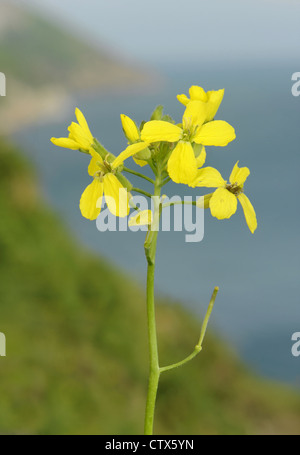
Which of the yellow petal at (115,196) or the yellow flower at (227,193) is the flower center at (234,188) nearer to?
the yellow flower at (227,193)

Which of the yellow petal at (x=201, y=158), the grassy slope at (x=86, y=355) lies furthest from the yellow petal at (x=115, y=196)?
the grassy slope at (x=86, y=355)

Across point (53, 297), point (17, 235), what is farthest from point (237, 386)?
point (17, 235)

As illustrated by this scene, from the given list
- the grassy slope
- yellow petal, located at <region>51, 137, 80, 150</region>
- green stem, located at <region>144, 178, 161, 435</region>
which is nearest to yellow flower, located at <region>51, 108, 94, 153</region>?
yellow petal, located at <region>51, 137, 80, 150</region>

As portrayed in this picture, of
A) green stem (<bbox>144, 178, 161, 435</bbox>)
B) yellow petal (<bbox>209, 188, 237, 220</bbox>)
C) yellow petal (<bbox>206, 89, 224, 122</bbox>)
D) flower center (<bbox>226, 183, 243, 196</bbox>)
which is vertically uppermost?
yellow petal (<bbox>206, 89, 224, 122</bbox>)

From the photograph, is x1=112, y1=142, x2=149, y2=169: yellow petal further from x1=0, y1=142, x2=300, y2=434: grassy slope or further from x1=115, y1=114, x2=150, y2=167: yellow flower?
x1=0, y1=142, x2=300, y2=434: grassy slope

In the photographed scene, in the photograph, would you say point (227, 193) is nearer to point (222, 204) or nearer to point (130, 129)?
point (222, 204)

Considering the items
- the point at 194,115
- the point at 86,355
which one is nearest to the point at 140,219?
the point at 194,115
